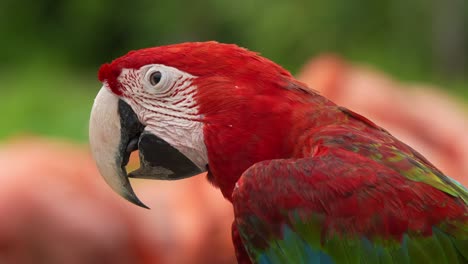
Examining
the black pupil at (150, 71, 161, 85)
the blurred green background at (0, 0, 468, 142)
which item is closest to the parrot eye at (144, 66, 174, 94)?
the black pupil at (150, 71, 161, 85)

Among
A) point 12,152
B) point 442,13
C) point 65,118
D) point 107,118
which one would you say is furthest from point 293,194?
point 442,13

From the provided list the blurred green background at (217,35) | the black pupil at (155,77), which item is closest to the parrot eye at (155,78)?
the black pupil at (155,77)

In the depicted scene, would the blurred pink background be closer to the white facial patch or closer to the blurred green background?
the white facial patch

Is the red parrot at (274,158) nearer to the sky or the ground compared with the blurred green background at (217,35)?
nearer to the sky

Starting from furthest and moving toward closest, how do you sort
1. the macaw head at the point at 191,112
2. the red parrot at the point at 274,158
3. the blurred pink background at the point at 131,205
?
1. the blurred pink background at the point at 131,205
2. the macaw head at the point at 191,112
3. the red parrot at the point at 274,158

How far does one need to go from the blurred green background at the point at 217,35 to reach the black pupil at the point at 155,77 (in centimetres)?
443

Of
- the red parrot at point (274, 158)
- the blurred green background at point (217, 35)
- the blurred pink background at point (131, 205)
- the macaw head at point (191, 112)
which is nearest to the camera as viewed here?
the red parrot at point (274, 158)

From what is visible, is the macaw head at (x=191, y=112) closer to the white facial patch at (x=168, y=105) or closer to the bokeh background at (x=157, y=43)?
the white facial patch at (x=168, y=105)

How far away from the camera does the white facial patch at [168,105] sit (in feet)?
4.48

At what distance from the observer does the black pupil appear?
137 centimetres

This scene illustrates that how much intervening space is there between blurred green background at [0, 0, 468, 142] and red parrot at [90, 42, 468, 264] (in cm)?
441

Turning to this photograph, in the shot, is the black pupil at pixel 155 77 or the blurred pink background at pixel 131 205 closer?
the black pupil at pixel 155 77

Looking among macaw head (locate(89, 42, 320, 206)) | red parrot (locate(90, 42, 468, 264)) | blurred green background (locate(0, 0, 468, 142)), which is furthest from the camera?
blurred green background (locate(0, 0, 468, 142))

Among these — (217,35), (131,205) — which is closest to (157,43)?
(217,35)
